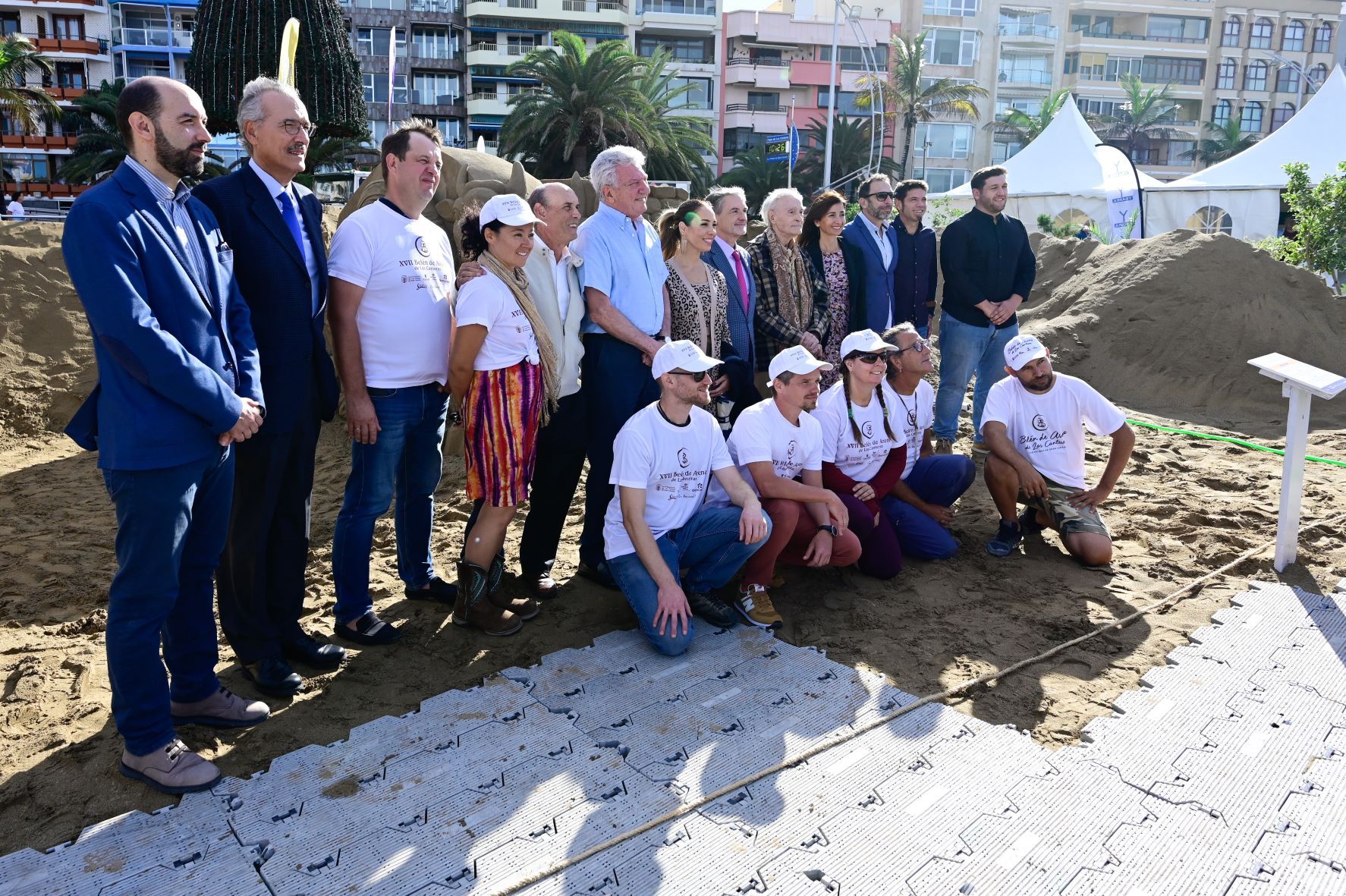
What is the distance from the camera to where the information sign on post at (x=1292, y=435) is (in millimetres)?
4426

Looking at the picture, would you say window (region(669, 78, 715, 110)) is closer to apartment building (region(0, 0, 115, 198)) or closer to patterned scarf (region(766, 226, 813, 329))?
apartment building (region(0, 0, 115, 198))

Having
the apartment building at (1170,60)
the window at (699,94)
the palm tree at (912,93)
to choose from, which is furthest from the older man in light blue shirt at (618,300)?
the apartment building at (1170,60)

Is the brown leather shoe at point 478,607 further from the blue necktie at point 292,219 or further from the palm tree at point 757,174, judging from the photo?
the palm tree at point 757,174

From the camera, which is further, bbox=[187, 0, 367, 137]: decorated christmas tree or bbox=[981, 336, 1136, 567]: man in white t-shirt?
bbox=[187, 0, 367, 137]: decorated christmas tree

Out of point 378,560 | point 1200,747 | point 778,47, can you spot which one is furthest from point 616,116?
point 1200,747

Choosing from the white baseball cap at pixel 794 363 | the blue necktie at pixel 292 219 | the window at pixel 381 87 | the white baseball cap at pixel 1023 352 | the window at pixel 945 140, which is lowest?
the white baseball cap at pixel 1023 352

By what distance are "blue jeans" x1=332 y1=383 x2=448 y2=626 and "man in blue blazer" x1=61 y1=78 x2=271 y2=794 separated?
0.71 m

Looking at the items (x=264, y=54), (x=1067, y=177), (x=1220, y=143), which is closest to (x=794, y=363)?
(x=264, y=54)

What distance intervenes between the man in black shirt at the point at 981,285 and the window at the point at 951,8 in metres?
42.0

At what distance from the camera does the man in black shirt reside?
6254mm

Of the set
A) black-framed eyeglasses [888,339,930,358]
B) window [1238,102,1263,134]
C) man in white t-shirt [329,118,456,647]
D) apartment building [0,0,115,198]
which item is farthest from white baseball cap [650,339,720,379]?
window [1238,102,1263,134]

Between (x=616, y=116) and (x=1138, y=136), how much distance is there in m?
31.6

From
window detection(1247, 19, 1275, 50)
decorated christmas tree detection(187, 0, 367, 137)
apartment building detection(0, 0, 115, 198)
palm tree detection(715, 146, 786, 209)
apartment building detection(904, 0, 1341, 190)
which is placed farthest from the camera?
window detection(1247, 19, 1275, 50)

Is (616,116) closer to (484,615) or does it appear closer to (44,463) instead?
(44,463)
